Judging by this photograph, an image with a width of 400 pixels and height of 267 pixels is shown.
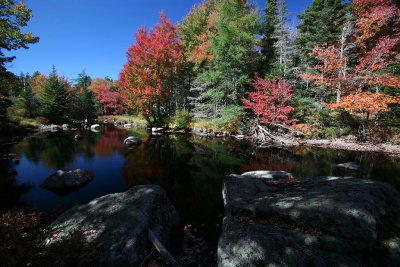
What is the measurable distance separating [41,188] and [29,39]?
22.6 ft

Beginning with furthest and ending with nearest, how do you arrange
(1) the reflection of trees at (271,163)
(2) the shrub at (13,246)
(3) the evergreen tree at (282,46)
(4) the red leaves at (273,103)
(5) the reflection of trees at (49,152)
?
1. (3) the evergreen tree at (282,46)
2. (4) the red leaves at (273,103)
3. (5) the reflection of trees at (49,152)
4. (1) the reflection of trees at (271,163)
5. (2) the shrub at (13,246)

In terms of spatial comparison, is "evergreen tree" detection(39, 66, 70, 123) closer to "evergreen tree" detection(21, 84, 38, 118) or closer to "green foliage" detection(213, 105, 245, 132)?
"evergreen tree" detection(21, 84, 38, 118)

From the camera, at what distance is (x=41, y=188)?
9.76 m

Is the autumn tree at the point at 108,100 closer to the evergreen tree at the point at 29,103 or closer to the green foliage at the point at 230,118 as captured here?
the evergreen tree at the point at 29,103

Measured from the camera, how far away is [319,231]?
14.1ft

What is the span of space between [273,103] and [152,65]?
1547 centimetres

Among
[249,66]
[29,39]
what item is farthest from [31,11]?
[249,66]

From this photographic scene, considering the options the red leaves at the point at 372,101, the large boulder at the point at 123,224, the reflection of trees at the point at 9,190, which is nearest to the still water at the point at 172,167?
the reflection of trees at the point at 9,190

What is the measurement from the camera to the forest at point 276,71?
18.3m

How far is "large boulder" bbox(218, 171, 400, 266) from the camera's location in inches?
149

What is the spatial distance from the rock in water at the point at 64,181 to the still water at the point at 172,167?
1.09 feet

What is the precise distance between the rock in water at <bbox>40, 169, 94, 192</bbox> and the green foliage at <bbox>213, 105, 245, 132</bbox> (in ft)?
53.7

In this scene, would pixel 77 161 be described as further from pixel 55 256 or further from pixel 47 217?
pixel 55 256

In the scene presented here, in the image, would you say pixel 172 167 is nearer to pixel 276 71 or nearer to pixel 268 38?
pixel 276 71
